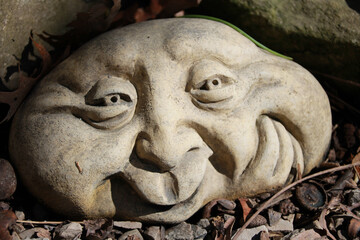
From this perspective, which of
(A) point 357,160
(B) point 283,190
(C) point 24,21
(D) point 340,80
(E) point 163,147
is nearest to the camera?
(E) point 163,147

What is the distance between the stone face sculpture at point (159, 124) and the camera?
7.18ft

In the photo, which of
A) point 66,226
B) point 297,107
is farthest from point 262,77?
point 66,226

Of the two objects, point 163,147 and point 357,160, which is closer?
point 163,147

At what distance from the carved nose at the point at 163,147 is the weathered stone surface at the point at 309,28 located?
1132 mm

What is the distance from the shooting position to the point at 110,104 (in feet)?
7.25

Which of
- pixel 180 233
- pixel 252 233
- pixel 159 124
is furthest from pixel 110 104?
pixel 252 233

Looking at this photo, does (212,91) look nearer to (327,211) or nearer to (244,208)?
(244,208)

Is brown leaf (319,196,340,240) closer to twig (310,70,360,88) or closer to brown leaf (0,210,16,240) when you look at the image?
twig (310,70,360,88)

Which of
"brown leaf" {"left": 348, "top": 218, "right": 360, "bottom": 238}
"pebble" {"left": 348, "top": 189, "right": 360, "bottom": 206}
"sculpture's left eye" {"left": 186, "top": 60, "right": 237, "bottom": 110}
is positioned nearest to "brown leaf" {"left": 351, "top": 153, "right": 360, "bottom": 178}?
"pebble" {"left": 348, "top": 189, "right": 360, "bottom": 206}

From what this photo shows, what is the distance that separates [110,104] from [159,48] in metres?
0.38

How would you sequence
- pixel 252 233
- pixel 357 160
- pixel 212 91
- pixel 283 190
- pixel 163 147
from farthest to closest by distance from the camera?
pixel 357 160
pixel 283 190
pixel 252 233
pixel 212 91
pixel 163 147

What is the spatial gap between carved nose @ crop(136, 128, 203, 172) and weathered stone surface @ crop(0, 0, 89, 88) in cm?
98

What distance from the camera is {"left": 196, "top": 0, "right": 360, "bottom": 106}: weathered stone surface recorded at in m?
2.87

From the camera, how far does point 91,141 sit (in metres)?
2.21
